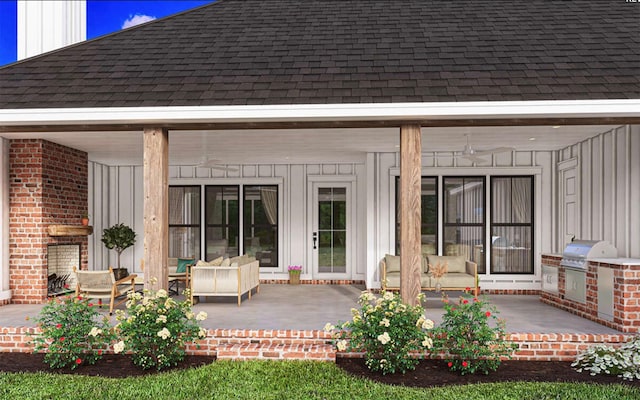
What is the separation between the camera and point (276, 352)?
17.2 ft

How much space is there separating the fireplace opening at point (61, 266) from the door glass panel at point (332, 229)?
16.6 ft

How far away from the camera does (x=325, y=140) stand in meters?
7.93

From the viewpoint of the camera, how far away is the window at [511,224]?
941 centimetres

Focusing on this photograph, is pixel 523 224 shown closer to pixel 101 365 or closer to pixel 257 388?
pixel 257 388

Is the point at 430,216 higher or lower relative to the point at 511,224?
higher

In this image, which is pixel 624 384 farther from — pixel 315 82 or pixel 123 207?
pixel 123 207

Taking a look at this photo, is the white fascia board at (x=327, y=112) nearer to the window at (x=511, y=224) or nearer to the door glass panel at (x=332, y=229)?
the window at (x=511, y=224)

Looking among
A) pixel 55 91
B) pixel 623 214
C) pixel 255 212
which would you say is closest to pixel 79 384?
pixel 55 91

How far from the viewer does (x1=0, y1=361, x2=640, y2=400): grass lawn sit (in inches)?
170

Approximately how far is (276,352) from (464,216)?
5.67 meters

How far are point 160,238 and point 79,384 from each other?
5.70ft

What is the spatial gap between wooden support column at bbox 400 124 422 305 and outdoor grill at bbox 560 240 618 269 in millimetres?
2830

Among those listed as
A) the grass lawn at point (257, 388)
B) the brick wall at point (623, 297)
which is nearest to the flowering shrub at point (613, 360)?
the grass lawn at point (257, 388)

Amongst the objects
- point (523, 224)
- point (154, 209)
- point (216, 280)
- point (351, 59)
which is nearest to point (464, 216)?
point (523, 224)
